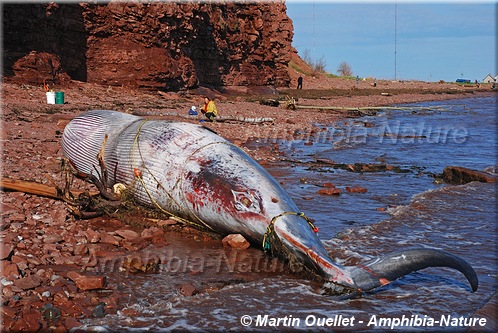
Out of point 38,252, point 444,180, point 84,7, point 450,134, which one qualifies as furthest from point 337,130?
point 38,252

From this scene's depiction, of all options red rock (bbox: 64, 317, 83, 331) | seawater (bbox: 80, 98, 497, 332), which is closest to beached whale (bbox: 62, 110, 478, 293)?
seawater (bbox: 80, 98, 497, 332)

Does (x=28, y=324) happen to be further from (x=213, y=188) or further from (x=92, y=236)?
(x=213, y=188)

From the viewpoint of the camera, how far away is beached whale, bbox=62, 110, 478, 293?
206 inches

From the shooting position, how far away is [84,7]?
76.9ft

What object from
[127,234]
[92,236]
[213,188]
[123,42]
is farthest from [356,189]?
[123,42]

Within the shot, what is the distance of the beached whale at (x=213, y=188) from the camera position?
206 inches

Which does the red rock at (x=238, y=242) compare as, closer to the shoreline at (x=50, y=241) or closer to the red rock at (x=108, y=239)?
the shoreline at (x=50, y=241)

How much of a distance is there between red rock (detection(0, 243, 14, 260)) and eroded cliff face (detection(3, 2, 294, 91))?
614 inches

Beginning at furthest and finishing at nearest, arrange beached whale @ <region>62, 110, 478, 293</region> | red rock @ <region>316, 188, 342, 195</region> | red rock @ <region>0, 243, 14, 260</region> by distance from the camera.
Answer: red rock @ <region>316, 188, 342, 195</region>
red rock @ <region>0, 243, 14, 260</region>
beached whale @ <region>62, 110, 478, 293</region>

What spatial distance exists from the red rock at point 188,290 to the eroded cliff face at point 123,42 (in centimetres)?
1685

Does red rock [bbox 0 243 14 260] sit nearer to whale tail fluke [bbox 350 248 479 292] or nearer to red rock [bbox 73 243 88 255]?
red rock [bbox 73 243 88 255]

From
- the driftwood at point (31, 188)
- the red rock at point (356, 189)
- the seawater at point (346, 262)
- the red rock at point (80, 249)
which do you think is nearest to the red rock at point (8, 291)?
the seawater at point (346, 262)

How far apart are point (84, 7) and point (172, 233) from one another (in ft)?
62.5

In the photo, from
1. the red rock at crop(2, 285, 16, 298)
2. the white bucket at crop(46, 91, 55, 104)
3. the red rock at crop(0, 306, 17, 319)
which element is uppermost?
the white bucket at crop(46, 91, 55, 104)
